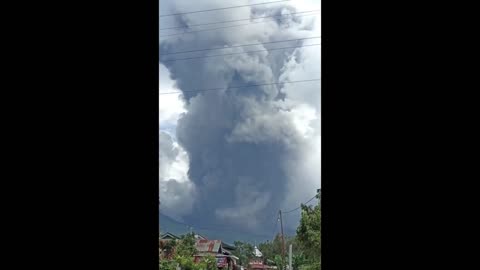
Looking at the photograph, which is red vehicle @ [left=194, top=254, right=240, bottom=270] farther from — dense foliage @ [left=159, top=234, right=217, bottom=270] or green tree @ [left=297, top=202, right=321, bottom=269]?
green tree @ [left=297, top=202, right=321, bottom=269]

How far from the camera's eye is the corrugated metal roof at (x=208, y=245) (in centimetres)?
295

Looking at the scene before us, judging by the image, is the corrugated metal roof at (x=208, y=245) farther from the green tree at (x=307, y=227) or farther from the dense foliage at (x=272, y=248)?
the green tree at (x=307, y=227)

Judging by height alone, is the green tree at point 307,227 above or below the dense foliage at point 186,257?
above

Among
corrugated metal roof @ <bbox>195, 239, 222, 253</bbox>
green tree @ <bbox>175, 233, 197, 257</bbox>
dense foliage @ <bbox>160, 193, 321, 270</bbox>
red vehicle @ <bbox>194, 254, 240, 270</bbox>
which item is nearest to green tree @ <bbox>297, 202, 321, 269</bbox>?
dense foliage @ <bbox>160, 193, 321, 270</bbox>

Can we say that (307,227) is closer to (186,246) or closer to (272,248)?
(272,248)

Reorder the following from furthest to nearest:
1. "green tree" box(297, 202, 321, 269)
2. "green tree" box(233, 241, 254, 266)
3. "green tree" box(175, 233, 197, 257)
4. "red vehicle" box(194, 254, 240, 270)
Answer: "green tree" box(233, 241, 254, 266) → "red vehicle" box(194, 254, 240, 270) → "green tree" box(175, 233, 197, 257) → "green tree" box(297, 202, 321, 269)

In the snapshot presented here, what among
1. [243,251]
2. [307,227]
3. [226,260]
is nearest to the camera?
[307,227]

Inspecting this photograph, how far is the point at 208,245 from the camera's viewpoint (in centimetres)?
305

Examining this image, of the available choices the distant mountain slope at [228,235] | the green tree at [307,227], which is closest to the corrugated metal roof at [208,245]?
the distant mountain slope at [228,235]

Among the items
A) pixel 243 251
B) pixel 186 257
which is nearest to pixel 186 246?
pixel 186 257

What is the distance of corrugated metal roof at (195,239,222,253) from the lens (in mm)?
2947

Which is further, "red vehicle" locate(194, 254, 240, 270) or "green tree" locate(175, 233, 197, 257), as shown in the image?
"red vehicle" locate(194, 254, 240, 270)

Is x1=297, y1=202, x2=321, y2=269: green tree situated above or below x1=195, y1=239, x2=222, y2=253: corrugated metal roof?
above
